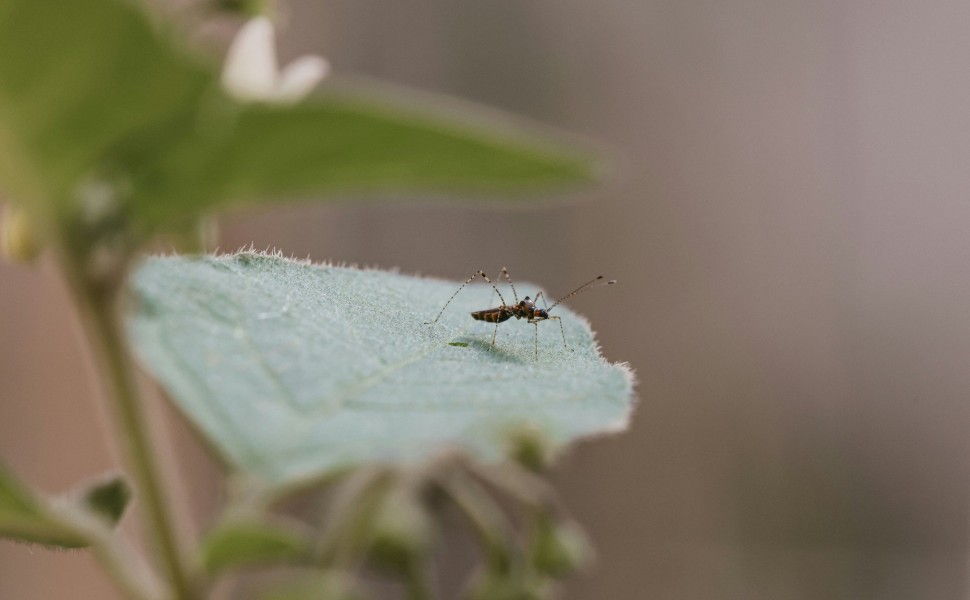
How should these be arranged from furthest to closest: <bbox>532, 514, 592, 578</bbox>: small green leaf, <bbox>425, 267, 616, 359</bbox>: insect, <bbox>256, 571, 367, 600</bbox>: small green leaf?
<bbox>425, 267, 616, 359</bbox>: insect < <bbox>532, 514, 592, 578</bbox>: small green leaf < <bbox>256, 571, 367, 600</bbox>: small green leaf

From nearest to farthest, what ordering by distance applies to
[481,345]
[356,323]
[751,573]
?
[356,323] < [481,345] < [751,573]

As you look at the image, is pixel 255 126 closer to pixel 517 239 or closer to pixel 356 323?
pixel 356 323

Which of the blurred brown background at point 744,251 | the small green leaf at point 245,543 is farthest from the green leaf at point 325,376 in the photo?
the blurred brown background at point 744,251

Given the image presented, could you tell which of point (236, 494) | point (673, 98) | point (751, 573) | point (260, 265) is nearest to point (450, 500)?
point (236, 494)

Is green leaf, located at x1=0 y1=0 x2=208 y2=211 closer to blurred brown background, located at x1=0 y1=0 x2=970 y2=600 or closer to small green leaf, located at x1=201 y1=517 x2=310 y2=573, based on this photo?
small green leaf, located at x1=201 y1=517 x2=310 y2=573

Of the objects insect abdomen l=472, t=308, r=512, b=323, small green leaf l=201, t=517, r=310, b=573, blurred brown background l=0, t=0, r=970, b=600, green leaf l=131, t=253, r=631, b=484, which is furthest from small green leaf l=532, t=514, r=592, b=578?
blurred brown background l=0, t=0, r=970, b=600
